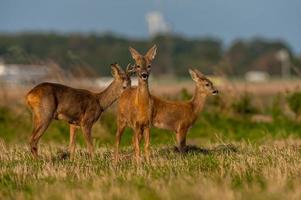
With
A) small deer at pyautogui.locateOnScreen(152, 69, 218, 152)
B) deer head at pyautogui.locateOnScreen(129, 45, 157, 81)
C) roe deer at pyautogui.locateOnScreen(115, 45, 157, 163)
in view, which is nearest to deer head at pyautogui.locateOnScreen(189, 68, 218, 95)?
small deer at pyautogui.locateOnScreen(152, 69, 218, 152)

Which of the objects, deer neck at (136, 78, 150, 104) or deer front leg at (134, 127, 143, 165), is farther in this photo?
deer neck at (136, 78, 150, 104)

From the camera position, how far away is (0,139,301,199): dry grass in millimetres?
9008

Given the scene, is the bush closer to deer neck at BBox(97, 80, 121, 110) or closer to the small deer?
the small deer

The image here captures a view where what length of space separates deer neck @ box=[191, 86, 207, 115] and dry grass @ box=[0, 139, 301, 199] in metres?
1.84

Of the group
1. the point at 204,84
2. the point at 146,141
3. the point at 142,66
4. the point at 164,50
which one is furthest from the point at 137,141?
the point at 164,50

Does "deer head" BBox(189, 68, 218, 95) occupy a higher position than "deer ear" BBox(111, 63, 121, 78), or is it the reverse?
"deer ear" BBox(111, 63, 121, 78)

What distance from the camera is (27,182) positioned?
34.6 ft

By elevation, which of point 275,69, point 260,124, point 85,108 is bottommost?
point 275,69

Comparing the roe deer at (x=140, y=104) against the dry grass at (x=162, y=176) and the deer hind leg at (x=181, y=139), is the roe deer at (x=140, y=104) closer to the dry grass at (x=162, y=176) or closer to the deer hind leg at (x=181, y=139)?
the dry grass at (x=162, y=176)

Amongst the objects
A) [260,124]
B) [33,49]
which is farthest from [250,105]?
[33,49]

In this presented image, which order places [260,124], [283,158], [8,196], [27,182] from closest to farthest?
[8,196], [27,182], [283,158], [260,124]

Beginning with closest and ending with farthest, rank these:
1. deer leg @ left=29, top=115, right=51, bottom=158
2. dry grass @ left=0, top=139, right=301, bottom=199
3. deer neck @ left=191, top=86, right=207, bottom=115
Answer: dry grass @ left=0, top=139, right=301, bottom=199, deer leg @ left=29, top=115, right=51, bottom=158, deer neck @ left=191, top=86, right=207, bottom=115

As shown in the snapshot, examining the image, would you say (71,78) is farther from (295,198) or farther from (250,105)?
(295,198)

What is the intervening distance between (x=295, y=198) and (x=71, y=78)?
51.9 ft
